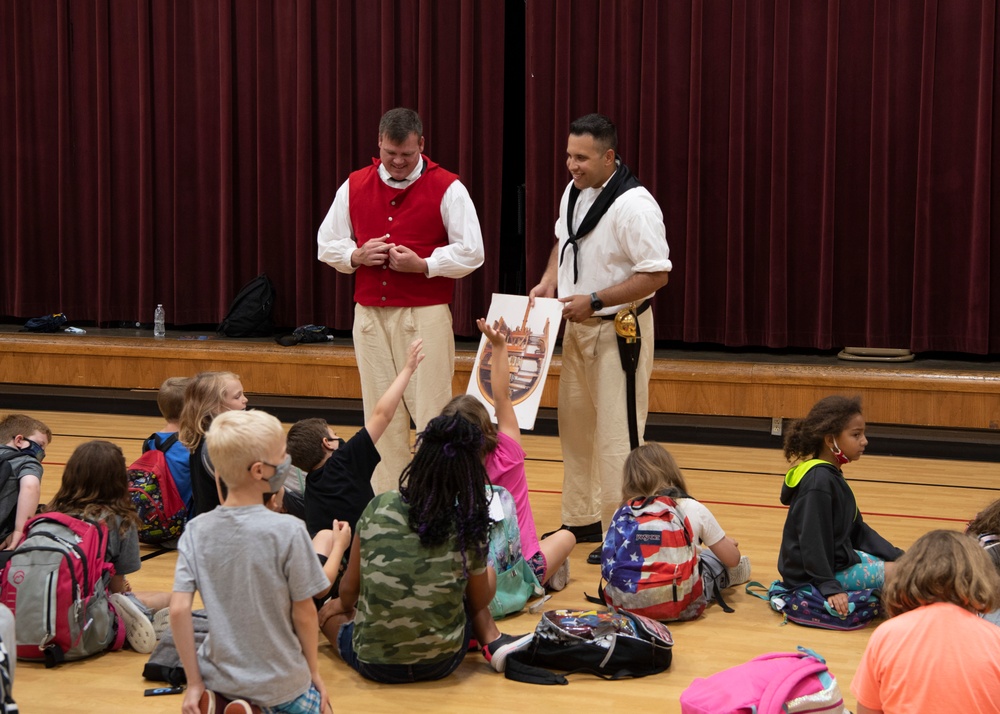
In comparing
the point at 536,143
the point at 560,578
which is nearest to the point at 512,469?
the point at 560,578

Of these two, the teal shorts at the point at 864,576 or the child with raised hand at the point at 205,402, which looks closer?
the teal shorts at the point at 864,576

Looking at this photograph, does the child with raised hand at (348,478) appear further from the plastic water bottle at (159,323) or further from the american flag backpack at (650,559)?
the plastic water bottle at (159,323)

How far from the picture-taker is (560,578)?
443 cm

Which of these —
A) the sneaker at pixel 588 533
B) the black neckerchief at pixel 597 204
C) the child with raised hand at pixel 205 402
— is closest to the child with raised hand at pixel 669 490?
the sneaker at pixel 588 533

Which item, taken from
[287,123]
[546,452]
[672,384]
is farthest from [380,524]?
[287,123]

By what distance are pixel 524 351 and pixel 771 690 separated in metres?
2.32

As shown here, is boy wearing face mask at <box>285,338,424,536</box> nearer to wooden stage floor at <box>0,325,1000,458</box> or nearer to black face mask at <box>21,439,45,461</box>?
black face mask at <box>21,439,45,461</box>

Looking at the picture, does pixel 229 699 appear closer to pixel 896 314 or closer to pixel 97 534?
pixel 97 534

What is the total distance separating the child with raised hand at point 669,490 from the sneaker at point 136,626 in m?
1.65

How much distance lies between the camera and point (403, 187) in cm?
503

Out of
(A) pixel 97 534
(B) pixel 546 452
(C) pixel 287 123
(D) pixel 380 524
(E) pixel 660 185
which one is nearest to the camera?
(D) pixel 380 524

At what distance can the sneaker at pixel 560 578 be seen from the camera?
14.4 ft

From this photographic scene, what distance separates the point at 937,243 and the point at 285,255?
15.9 feet

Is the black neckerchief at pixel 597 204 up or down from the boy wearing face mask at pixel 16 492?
up
